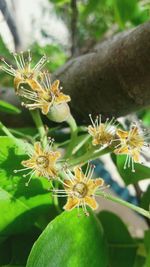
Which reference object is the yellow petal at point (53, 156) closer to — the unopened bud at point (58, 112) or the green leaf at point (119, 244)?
the unopened bud at point (58, 112)

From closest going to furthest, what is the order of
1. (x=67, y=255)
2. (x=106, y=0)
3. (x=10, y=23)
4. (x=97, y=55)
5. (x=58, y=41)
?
(x=67, y=255), (x=97, y=55), (x=106, y=0), (x=10, y=23), (x=58, y=41)

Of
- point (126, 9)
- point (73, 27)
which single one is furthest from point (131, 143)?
point (73, 27)

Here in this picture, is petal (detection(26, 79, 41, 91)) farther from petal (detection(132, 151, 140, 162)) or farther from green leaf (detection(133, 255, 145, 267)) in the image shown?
green leaf (detection(133, 255, 145, 267))

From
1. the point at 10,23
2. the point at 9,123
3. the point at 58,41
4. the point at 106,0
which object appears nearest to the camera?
the point at 9,123

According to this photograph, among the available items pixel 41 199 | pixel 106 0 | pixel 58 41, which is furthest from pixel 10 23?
pixel 58 41

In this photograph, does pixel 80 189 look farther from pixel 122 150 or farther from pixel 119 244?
pixel 119 244

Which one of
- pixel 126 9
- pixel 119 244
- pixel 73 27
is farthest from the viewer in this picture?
pixel 73 27

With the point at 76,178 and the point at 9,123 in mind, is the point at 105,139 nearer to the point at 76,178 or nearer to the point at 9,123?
the point at 76,178
